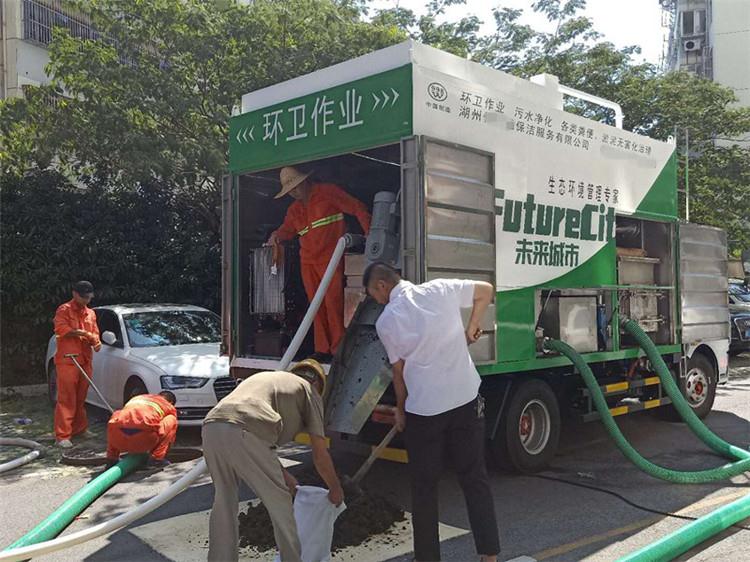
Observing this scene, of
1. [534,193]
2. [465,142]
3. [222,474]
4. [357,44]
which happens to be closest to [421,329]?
[222,474]

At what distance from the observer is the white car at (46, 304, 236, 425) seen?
736cm

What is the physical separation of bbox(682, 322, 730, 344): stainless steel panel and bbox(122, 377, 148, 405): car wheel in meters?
5.99

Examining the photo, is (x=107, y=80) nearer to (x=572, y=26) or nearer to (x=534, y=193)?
(x=534, y=193)

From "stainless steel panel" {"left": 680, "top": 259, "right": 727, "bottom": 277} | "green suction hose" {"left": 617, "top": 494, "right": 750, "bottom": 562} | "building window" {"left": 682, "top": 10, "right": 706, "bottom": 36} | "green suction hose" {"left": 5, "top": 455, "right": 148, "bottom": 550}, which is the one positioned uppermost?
"building window" {"left": 682, "top": 10, "right": 706, "bottom": 36}

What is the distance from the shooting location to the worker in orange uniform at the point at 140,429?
16.9 feet

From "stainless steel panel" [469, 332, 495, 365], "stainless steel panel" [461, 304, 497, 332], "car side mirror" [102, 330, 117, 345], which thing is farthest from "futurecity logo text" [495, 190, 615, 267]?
"car side mirror" [102, 330, 117, 345]

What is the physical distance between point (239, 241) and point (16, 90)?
15318mm

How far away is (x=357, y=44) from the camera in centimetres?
1191

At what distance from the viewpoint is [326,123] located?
5.63 m

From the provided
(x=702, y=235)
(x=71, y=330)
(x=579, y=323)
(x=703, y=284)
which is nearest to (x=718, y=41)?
(x=702, y=235)

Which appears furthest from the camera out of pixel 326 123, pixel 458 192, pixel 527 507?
pixel 326 123

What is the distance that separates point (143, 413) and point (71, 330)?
282 cm

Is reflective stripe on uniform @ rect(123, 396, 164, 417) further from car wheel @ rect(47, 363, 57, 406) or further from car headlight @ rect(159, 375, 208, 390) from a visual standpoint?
car wheel @ rect(47, 363, 57, 406)

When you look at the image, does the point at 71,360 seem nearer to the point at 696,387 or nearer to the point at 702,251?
the point at 696,387
